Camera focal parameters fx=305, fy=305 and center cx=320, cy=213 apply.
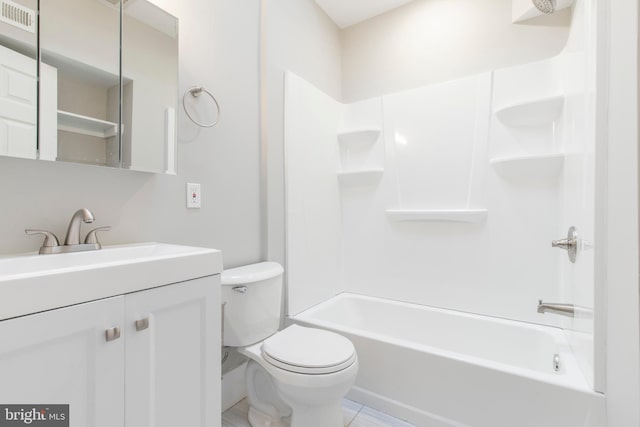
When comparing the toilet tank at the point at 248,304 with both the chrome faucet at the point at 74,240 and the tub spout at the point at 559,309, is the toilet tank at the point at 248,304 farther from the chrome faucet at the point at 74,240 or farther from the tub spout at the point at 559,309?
the tub spout at the point at 559,309

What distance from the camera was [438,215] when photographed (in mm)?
2121

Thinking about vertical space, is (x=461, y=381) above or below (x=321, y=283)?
below

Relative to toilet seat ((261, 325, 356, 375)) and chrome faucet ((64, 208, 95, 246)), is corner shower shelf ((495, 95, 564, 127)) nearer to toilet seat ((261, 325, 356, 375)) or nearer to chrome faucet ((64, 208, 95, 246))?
toilet seat ((261, 325, 356, 375))

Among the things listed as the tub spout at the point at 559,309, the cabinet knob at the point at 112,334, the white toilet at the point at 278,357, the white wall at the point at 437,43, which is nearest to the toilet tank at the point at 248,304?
the white toilet at the point at 278,357

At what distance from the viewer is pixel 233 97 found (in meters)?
1.75

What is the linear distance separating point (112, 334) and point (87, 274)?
0.17m

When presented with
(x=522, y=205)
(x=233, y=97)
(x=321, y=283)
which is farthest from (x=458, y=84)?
(x=321, y=283)

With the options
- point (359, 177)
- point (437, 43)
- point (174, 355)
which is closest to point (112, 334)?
point (174, 355)

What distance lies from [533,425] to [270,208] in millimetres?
1657

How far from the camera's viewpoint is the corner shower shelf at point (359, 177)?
7.85 feet

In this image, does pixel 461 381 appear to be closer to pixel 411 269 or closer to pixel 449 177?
pixel 411 269

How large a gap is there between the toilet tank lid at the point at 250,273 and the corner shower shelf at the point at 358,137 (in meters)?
1.29

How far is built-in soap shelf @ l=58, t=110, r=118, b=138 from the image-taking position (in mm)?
1103

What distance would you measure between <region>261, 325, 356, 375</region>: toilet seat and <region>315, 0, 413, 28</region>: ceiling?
2378 millimetres
